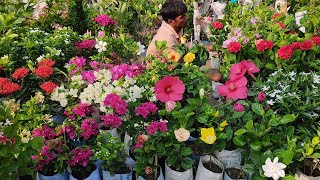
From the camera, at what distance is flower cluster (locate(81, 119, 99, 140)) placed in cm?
185

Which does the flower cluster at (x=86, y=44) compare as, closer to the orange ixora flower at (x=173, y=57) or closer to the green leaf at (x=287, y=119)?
the orange ixora flower at (x=173, y=57)

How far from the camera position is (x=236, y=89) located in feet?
6.36

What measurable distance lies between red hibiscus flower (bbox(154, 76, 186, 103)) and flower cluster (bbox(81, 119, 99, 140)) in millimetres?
372

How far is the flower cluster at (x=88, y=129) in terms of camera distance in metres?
1.85

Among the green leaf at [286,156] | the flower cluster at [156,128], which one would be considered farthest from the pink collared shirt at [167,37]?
the green leaf at [286,156]

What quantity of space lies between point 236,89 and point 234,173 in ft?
1.44

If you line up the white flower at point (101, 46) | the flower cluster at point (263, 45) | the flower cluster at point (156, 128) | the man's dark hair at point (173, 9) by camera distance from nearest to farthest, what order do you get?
the flower cluster at point (156, 128) < the flower cluster at point (263, 45) < the white flower at point (101, 46) < the man's dark hair at point (173, 9)

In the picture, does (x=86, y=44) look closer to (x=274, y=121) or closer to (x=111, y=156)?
(x=111, y=156)

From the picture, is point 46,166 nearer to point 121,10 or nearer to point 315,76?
point 315,76

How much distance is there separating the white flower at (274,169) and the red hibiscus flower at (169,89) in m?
0.57

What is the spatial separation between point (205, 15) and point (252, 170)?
297 centimetres

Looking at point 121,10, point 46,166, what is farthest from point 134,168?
point 121,10

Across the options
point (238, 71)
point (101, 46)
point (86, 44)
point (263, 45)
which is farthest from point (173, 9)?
point (238, 71)

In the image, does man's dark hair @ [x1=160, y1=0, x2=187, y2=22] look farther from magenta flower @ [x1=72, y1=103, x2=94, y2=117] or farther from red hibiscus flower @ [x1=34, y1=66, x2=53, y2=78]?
magenta flower @ [x1=72, y1=103, x2=94, y2=117]
